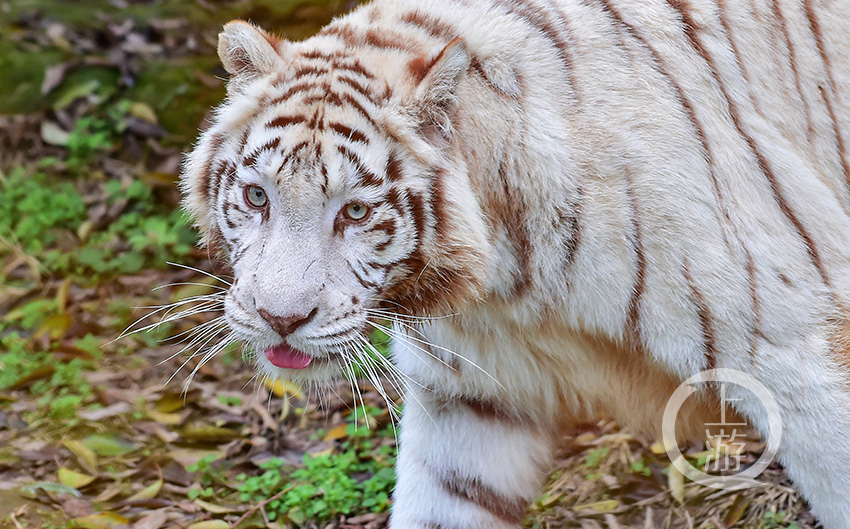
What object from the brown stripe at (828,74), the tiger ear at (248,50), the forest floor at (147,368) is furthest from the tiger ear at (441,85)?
the brown stripe at (828,74)

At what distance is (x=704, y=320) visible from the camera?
2.12m

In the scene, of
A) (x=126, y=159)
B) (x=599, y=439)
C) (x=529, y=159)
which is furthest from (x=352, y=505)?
(x=126, y=159)

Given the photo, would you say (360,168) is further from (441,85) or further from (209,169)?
(209,169)

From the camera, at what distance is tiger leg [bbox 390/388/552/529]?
262 centimetres

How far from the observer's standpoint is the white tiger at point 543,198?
80.4 inches

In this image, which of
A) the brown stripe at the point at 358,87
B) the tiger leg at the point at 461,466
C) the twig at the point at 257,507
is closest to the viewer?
the brown stripe at the point at 358,87

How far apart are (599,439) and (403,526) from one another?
3.46 feet

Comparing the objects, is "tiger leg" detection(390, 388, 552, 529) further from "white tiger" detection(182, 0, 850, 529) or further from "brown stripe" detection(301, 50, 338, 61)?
"brown stripe" detection(301, 50, 338, 61)

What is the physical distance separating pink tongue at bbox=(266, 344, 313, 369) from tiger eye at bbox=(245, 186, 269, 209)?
1.00 ft

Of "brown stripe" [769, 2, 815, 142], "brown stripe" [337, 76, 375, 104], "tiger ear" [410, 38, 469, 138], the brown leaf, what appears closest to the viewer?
"tiger ear" [410, 38, 469, 138]

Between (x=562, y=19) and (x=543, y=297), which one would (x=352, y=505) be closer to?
(x=543, y=297)

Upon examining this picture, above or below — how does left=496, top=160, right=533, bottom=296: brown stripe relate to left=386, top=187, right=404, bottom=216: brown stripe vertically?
below

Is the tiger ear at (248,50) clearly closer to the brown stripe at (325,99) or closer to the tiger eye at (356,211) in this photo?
the brown stripe at (325,99)

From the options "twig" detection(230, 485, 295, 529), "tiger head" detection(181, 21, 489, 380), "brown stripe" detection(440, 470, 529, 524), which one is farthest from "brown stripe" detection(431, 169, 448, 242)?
"twig" detection(230, 485, 295, 529)
